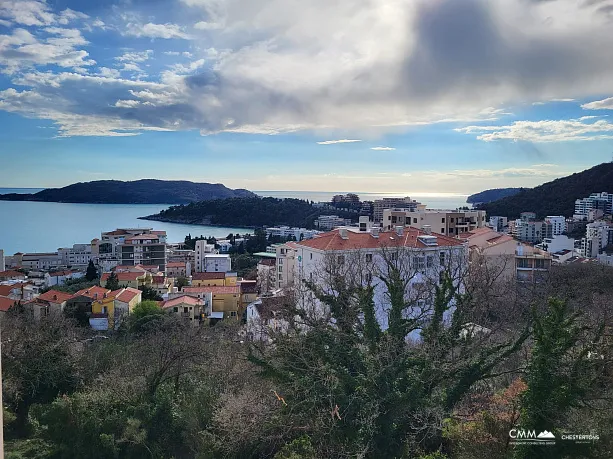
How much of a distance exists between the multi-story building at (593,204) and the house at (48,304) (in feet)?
57.1

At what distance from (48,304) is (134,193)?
36.0ft

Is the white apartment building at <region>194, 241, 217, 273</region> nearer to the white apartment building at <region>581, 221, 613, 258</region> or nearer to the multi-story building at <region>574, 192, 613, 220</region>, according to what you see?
the white apartment building at <region>581, 221, 613, 258</region>

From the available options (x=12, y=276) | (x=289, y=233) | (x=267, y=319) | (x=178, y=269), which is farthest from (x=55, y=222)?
(x=289, y=233)

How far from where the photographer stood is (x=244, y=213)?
34.3 metres

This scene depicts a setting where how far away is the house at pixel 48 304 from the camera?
8.56 meters

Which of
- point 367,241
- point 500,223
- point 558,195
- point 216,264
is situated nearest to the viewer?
point 367,241

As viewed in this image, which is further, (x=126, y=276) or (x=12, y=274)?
(x=12, y=274)

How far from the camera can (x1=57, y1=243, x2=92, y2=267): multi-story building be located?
16.2 metres

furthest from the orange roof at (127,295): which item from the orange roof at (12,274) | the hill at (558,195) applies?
the hill at (558,195)

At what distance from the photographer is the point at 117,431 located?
367 cm

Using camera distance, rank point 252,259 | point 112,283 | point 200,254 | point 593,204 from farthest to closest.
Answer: point 252,259, point 200,254, point 593,204, point 112,283

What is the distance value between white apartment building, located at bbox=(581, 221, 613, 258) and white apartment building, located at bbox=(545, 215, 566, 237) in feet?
9.30

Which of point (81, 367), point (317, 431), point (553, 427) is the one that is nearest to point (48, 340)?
point (81, 367)

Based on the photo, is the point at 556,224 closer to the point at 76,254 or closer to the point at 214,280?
the point at 214,280
